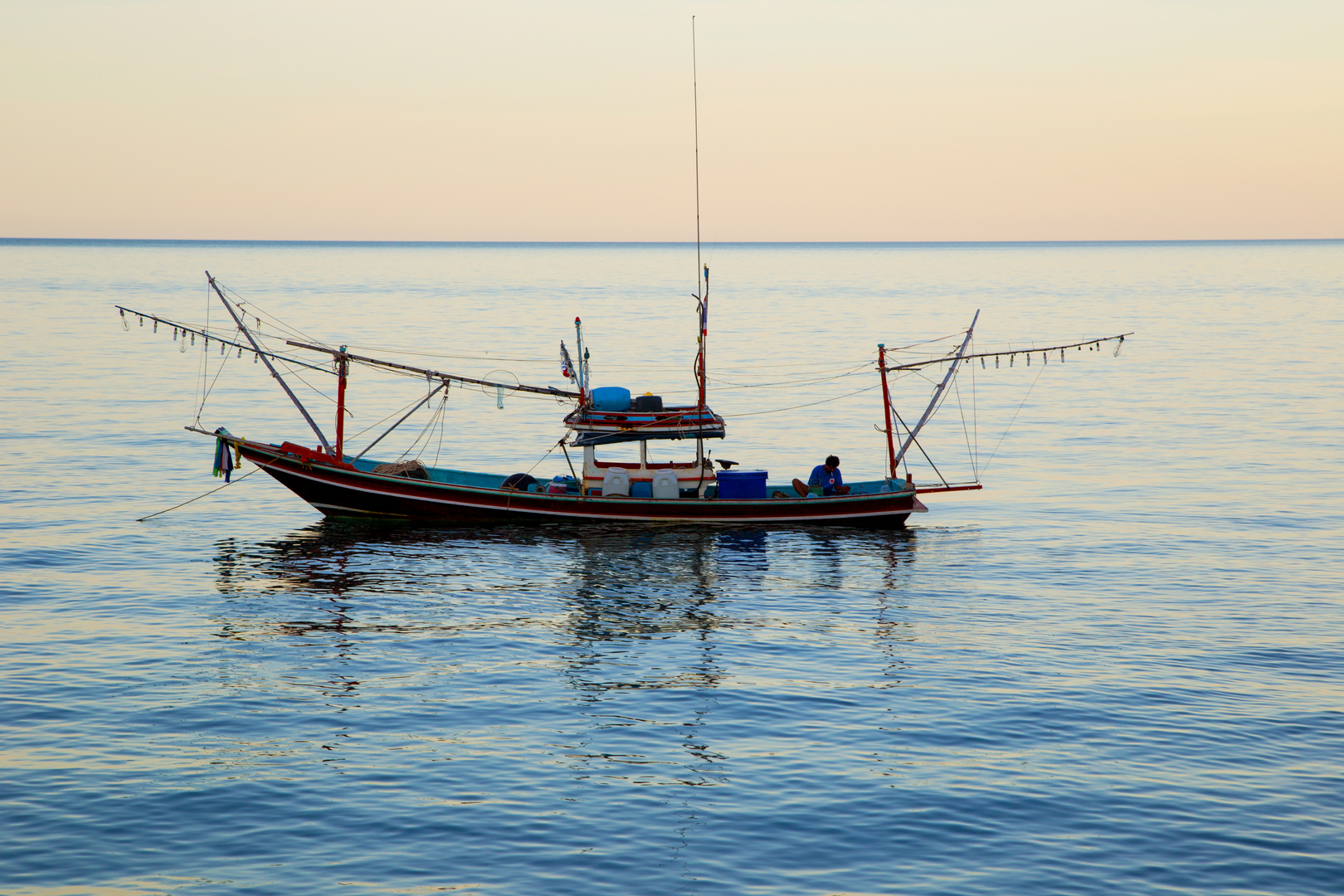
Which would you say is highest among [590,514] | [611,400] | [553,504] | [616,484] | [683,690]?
[611,400]

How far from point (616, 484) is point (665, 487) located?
5.87 feet

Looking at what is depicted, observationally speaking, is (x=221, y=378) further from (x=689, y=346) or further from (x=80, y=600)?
(x=80, y=600)

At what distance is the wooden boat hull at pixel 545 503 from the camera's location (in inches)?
1718

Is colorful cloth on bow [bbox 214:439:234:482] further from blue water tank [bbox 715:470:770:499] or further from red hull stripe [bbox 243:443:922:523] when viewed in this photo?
blue water tank [bbox 715:470:770:499]

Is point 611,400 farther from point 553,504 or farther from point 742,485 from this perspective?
point 742,485

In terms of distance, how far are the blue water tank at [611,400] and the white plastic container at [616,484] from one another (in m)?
2.29

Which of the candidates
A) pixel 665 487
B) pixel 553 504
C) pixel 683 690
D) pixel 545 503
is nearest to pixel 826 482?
pixel 665 487

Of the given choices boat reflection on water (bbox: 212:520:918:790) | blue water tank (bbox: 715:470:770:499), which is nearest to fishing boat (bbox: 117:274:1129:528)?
blue water tank (bbox: 715:470:770:499)

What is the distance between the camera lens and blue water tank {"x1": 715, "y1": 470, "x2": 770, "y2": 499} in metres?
43.4

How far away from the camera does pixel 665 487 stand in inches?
1729

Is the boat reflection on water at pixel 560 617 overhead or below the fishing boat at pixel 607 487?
below

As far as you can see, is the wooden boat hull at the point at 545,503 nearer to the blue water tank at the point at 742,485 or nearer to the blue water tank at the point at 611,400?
the blue water tank at the point at 742,485

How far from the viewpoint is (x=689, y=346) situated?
11919 cm

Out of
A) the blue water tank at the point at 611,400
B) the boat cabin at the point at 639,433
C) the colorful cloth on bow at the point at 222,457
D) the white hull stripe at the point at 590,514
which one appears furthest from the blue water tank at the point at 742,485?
the colorful cloth on bow at the point at 222,457
